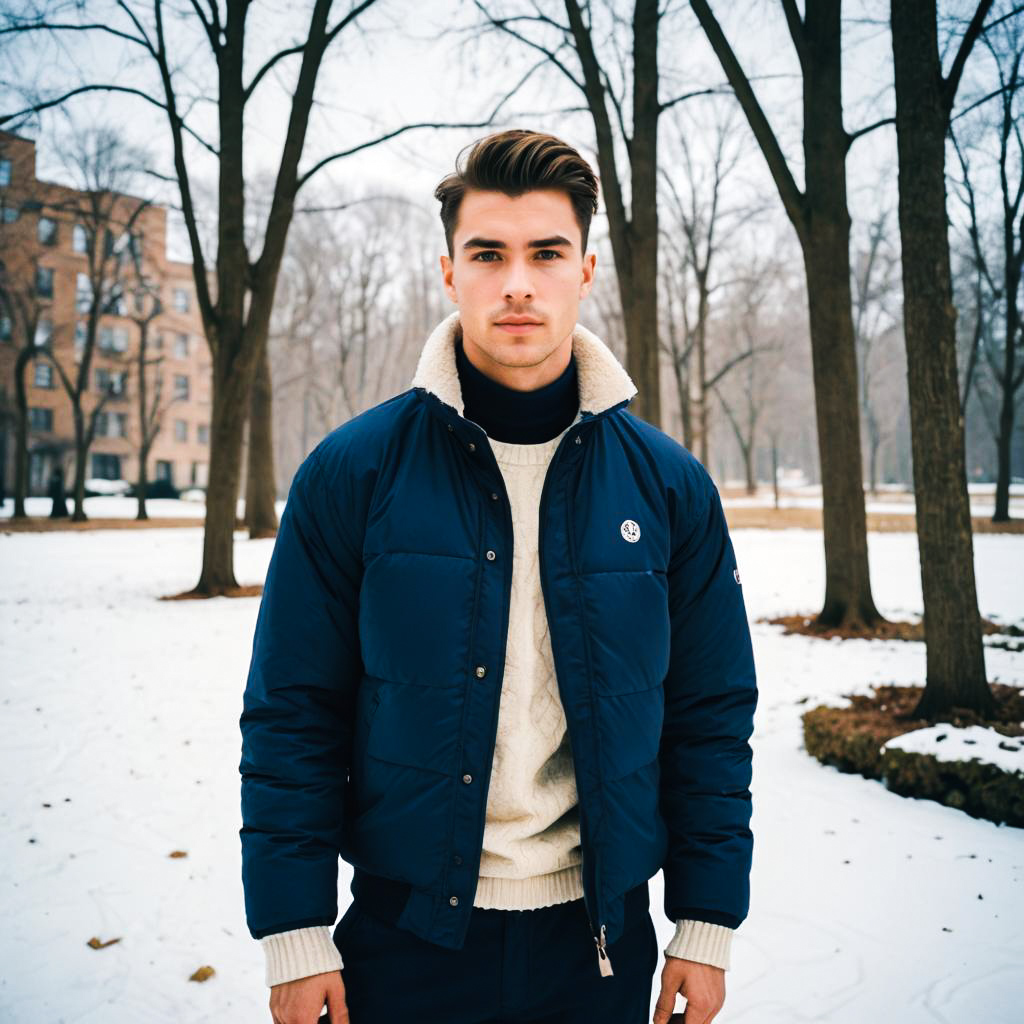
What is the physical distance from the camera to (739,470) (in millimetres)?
Result: 84812

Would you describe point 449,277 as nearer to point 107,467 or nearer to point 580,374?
point 580,374

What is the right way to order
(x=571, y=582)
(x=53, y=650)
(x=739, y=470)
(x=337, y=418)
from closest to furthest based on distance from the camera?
(x=571, y=582)
(x=53, y=650)
(x=337, y=418)
(x=739, y=470)

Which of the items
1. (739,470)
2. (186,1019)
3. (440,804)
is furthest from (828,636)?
(739,470)

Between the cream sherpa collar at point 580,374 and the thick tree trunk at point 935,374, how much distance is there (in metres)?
4.44

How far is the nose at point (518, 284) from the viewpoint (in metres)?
1.77

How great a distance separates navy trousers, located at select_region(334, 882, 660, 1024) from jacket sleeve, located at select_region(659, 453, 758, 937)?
0.22 m

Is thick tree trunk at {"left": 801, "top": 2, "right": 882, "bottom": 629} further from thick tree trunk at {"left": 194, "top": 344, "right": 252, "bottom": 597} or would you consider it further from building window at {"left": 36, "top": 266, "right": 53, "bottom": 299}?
building window at {"left": 36, "top": 266, "right": 53, "bottom": 299}

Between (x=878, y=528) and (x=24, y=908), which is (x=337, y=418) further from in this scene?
(x=24, y=908)

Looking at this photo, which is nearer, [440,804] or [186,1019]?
[440,804]

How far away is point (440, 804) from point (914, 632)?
925cm

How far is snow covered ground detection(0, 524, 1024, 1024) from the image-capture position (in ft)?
10.4

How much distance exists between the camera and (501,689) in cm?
167

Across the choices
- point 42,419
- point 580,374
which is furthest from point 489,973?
point 42,419

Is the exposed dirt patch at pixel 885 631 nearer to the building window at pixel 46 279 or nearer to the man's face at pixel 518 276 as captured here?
the man's face at pixel 518 276
